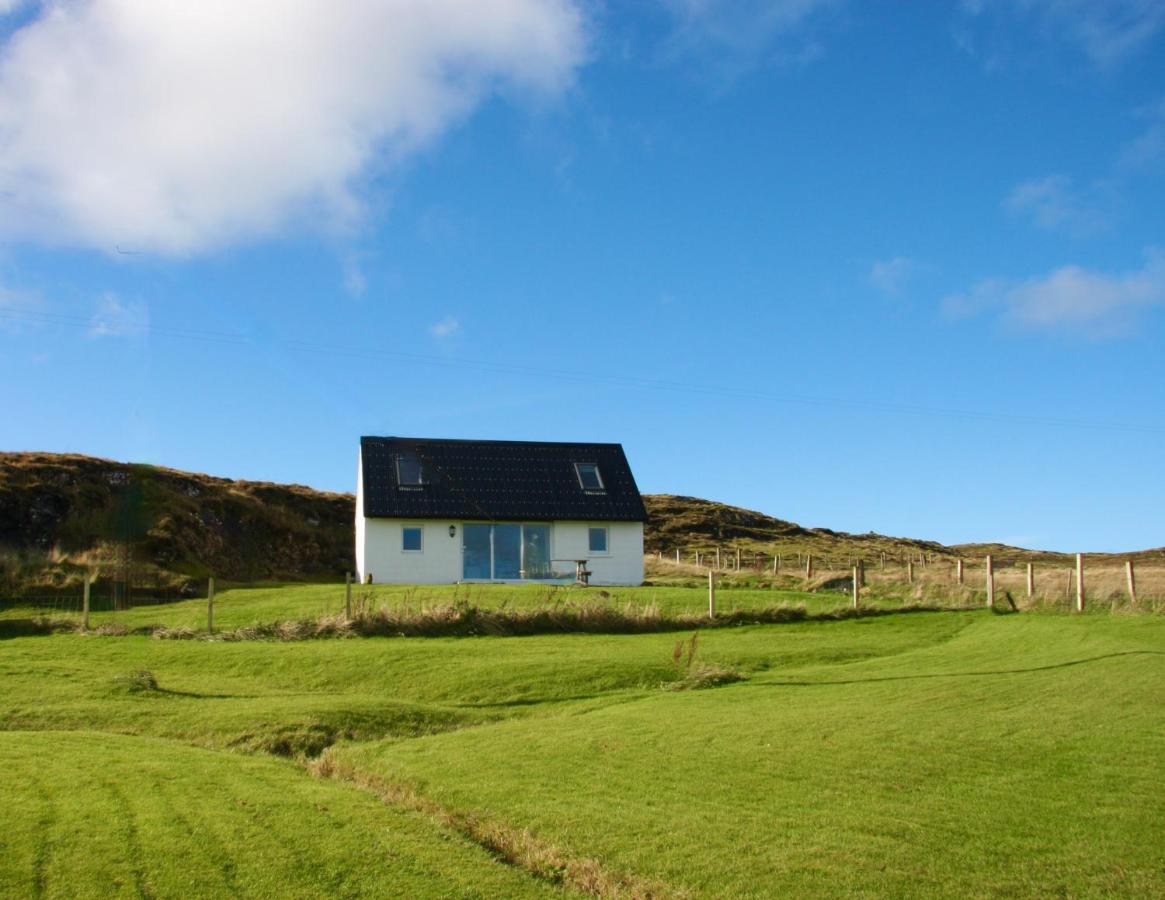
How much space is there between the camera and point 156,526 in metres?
46.8

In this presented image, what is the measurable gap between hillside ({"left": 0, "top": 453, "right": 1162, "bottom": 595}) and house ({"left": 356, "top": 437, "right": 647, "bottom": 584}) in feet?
23.2

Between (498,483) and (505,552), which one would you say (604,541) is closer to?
(505,552)

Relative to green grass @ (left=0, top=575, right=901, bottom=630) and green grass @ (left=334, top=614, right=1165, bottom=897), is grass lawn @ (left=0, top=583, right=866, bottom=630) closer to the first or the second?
green grass @ (left=0, top=575, right=901, bottom=630)

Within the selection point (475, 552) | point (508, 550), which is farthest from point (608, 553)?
point (475, 552)

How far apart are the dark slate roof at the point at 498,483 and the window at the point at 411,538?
67cm

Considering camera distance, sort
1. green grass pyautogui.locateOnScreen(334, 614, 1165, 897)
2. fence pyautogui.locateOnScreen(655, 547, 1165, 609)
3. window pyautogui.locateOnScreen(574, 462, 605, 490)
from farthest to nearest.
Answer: window pyautogui.locateOnScreen(574, 462, 605, 490) → fence pyautogui.locateOnScreen(655, 547, 1165, 609) → green grass pyautogui.locateOnScreen(334, 614, 1165, 897)

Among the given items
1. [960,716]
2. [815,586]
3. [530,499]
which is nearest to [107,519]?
[530,499]

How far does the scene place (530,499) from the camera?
4197cm

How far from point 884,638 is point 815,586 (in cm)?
1364

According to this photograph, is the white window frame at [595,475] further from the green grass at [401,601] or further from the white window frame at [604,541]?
the green grass at [401,601]

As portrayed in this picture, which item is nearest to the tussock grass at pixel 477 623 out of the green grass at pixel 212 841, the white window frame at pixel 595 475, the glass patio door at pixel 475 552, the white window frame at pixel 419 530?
the glass patio door at pixel 475 552

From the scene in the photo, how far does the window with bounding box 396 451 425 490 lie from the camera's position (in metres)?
42.0

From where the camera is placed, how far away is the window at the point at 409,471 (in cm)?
4203

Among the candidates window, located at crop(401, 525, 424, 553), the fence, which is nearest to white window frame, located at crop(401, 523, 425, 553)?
window, located at crop(401, 525, 424, 553)
